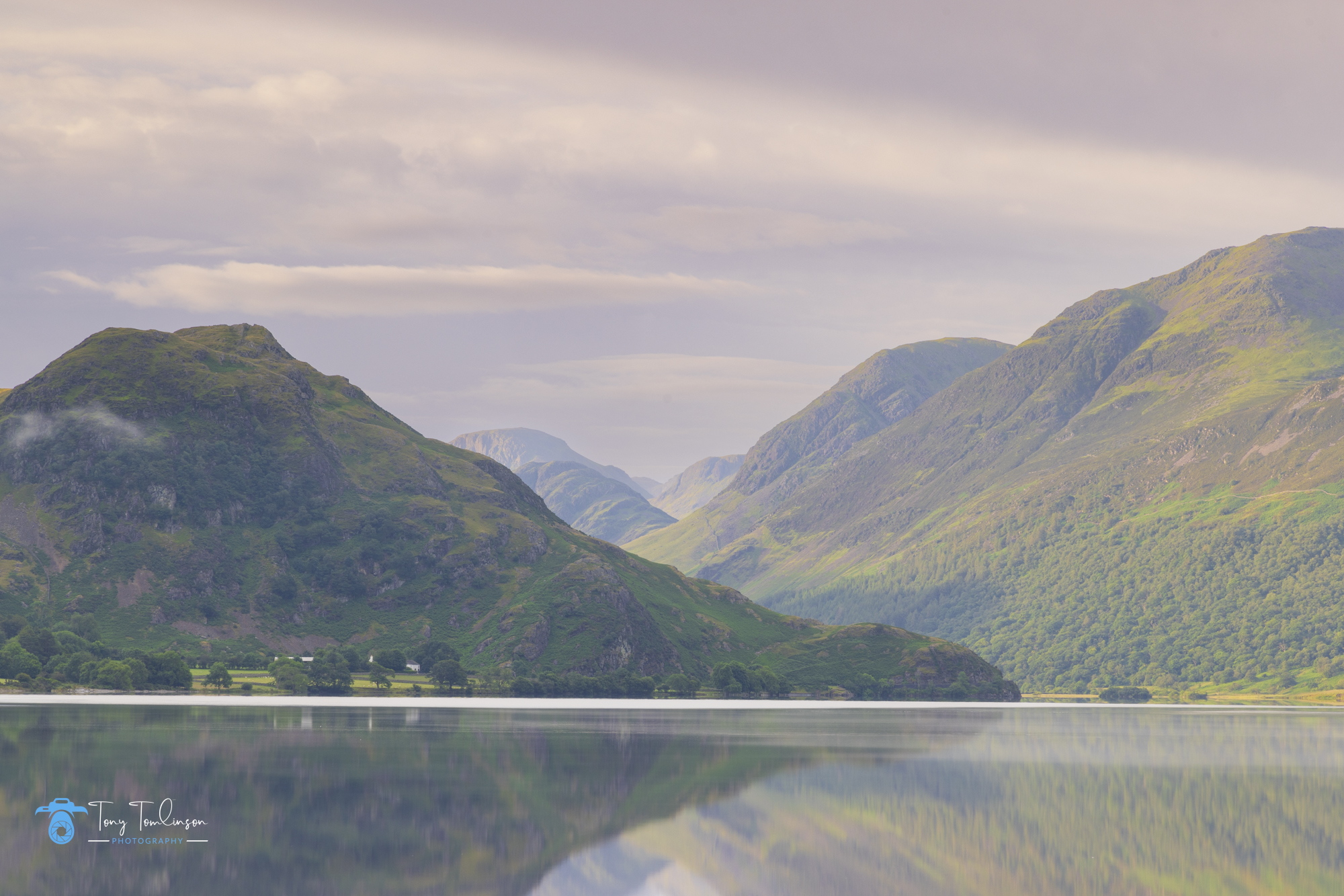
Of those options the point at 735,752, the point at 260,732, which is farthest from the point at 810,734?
the point at 260,732

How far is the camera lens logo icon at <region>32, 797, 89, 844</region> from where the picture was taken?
53844 mm

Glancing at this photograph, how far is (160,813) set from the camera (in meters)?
59.7

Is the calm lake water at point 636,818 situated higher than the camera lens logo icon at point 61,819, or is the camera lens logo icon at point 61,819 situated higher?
the camera lens logo icon at point 61,819

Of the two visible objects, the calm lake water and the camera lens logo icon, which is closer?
the calm lake water

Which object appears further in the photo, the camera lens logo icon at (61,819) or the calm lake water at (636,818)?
the camera lens logo icon at (61,819)

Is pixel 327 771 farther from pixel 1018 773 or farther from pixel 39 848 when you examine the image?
pixel 1018 773

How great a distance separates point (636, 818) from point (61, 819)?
29.3 metres

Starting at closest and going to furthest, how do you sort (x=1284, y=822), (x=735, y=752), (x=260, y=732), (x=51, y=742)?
1. (x=1284, y=822)
2. (x=51, y=742)
3. (x=735, y=752)
4. (x=260, y=732)

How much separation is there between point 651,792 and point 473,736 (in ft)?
180

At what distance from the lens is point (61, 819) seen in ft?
188

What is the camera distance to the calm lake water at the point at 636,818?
49.7 m

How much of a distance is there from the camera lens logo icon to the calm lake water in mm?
345

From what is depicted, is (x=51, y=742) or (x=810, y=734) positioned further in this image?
(x=810, y=734)

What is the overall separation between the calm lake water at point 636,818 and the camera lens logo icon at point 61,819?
345mm
